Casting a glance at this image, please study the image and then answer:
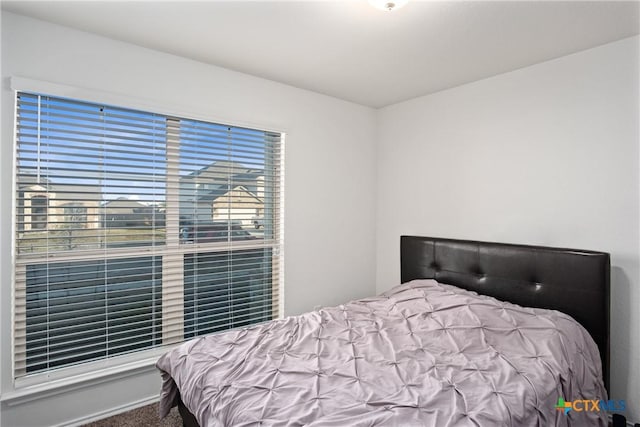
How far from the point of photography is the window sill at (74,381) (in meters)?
1.93

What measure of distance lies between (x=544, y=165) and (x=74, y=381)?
3.40 metres

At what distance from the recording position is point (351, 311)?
243 centimetres

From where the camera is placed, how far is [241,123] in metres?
2.74

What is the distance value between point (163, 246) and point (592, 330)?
2825mm

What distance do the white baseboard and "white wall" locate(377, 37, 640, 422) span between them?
252 centimetres

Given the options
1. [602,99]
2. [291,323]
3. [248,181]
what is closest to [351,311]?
[291,323]

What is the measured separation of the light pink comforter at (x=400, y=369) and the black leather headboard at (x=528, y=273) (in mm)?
151

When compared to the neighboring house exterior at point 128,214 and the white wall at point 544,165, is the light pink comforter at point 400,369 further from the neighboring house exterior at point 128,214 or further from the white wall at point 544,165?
the neighboring house exterior at point 128,214

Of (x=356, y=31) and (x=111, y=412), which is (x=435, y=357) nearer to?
(x=356, y=31)

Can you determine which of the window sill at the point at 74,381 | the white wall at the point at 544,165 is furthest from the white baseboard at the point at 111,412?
the white wall at the point at 544,165

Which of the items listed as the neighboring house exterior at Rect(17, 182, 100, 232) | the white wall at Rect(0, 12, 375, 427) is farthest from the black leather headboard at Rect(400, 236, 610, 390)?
the neighboring house exterior at Rect(17, 182, 100, 232)

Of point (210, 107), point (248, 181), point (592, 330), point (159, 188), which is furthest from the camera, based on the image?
point (248, 181)

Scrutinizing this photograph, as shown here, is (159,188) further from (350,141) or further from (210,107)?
(350,141)

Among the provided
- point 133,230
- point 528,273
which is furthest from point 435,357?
point 133,230
